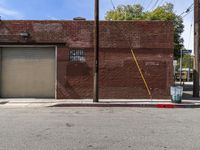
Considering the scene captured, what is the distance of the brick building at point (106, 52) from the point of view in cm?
2412

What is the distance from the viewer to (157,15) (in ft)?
153

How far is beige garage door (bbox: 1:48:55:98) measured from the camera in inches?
971

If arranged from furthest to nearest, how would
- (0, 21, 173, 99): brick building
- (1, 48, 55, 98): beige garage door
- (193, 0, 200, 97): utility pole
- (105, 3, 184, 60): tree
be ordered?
(105, 3, 184, 60): tree < (193, 0, 200, 97): utility pole < (1, 48, 55, 98): beige garage door < (0, 21, 173, 99): brick building

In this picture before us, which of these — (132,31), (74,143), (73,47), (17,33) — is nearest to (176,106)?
(132,31)

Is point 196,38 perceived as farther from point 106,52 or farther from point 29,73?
point 29,73

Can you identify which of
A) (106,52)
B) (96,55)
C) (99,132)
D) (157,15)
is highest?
(157,15)

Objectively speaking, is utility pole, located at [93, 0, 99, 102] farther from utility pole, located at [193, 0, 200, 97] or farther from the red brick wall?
utility pole, located at [193, 0, 200, 97]

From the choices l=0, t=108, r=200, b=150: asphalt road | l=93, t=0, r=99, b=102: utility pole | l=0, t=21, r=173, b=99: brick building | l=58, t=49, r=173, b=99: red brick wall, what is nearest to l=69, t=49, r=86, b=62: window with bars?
l=0, t=21, r=173, b=99: brick building

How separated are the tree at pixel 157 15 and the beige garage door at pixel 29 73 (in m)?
23.7

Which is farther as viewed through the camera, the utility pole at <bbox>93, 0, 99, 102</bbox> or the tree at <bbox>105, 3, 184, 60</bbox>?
the tree at <bbox>105, 3, 184, 60</bbox>

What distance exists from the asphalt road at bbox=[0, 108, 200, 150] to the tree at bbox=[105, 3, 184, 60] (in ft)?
106

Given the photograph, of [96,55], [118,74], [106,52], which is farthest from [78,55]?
[118,74]

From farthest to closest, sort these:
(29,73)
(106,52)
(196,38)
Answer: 1. (196,38)
2. (29,73)
3. (106,52)

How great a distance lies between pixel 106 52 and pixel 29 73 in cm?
476
